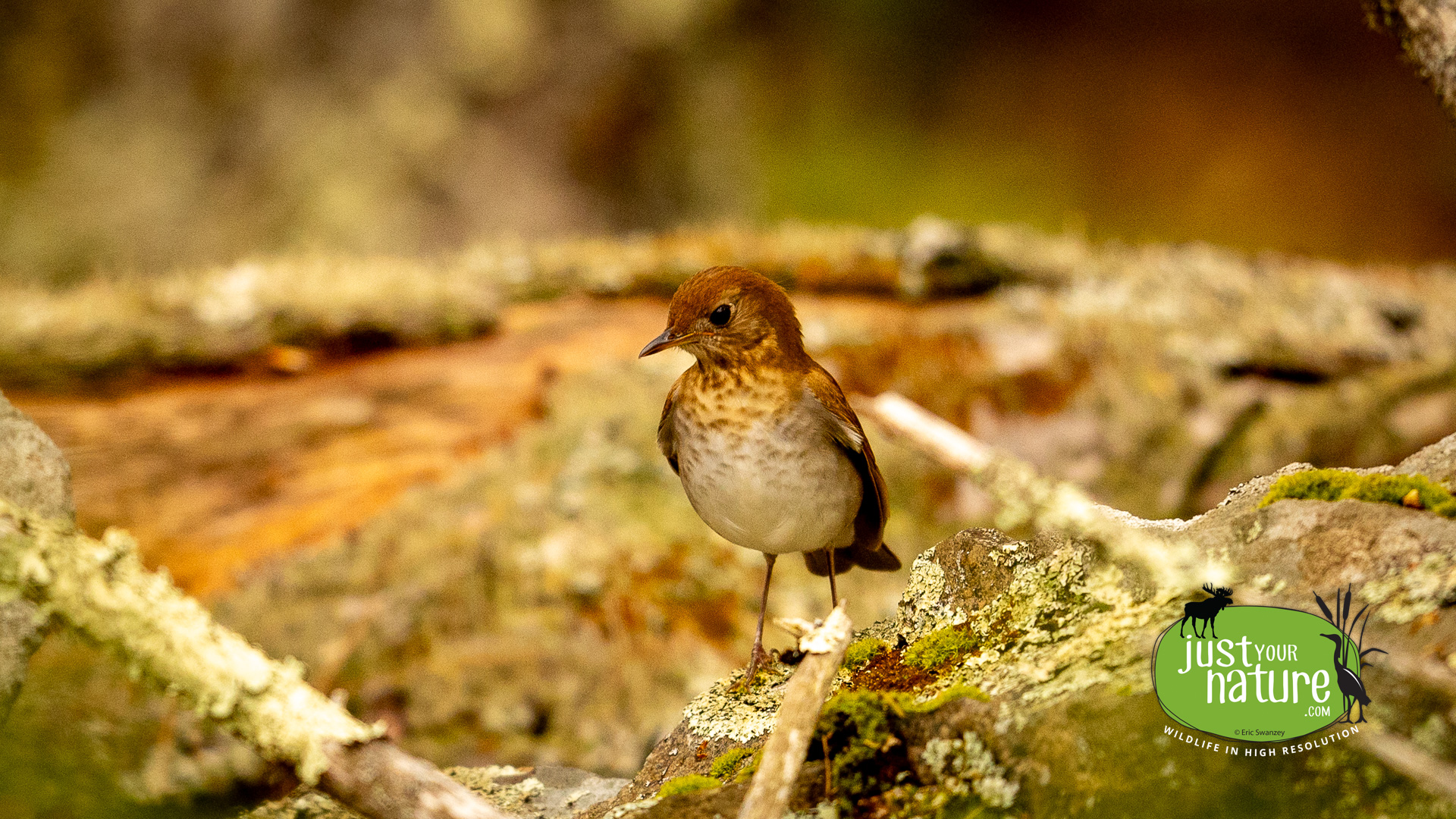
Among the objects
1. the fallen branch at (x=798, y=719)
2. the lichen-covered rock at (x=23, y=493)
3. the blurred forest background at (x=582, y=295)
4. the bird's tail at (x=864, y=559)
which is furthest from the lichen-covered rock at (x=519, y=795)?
the fallen branch at (x=798, y=719)

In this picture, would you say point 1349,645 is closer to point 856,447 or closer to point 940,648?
point 940,648

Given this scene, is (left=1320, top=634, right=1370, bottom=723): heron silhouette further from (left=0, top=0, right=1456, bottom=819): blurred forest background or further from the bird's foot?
(left=0, top=0, right=1456, bottom=819): blurred forest background

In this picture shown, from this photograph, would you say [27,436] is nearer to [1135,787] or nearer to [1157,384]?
[1135,787]

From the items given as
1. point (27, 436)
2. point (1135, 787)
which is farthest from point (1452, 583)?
point (27, 436)

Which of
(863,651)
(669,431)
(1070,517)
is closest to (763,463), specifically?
(669,431)

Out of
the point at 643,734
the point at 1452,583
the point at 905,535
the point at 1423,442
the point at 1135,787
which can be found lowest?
the point at 1135,787

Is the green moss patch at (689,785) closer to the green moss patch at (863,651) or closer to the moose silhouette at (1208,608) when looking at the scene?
the green moss patch at (863,651)

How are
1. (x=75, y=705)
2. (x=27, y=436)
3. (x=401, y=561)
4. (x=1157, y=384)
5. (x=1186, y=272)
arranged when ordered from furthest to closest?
(x=1186, y=272), (x=1157, y=384), (x=401, y=561), (x=75, y=705), (x=27, y=436)

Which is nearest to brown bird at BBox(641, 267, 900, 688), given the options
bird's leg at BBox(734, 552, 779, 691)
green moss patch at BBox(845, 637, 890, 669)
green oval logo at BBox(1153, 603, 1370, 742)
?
bird's leg at BBox(734, 552, 779, 691)
